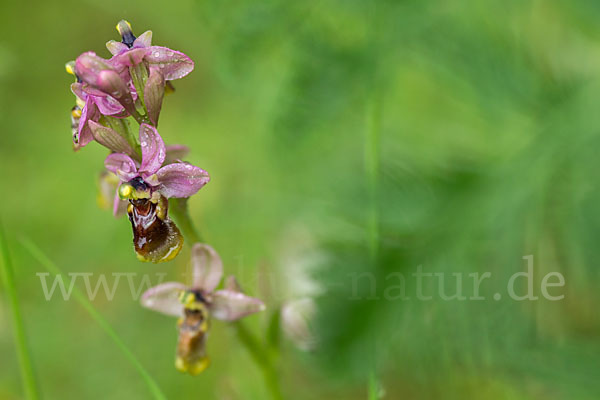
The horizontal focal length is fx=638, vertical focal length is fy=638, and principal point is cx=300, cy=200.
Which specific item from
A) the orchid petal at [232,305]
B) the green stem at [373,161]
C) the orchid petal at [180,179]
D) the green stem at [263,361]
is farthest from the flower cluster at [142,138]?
the green stem at [373,161]

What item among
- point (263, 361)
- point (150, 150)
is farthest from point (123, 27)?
point (263, 361)

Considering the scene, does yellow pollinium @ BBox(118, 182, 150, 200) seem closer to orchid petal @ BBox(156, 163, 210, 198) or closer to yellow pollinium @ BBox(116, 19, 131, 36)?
orchid petal @ BBox(156, 163, 210, 198)

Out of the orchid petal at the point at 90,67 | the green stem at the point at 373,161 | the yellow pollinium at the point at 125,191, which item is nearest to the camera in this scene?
the orchid petal at the point at 90,67

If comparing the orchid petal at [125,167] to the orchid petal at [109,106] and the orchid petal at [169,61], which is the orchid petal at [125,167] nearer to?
the orchid petal at [109,106]

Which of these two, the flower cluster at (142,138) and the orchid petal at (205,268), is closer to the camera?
the flower cluster at (142,138)

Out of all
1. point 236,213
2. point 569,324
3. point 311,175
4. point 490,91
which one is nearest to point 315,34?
point 311,175

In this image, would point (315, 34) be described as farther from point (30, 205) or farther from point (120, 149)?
point (30, 205)
